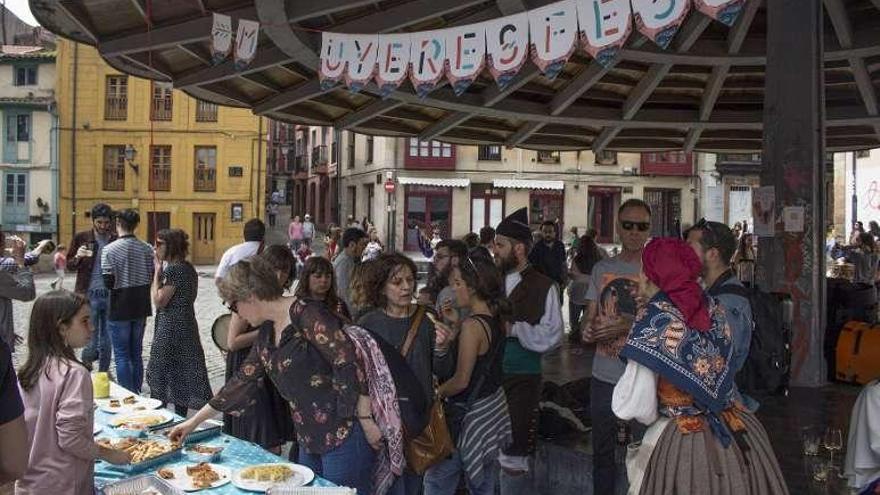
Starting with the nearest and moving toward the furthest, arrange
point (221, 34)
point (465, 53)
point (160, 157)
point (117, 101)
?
point (465, 53), point (221, 34), point (117, 101), point (160, 157)

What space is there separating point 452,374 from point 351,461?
35.6 inches

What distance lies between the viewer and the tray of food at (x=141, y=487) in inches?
128

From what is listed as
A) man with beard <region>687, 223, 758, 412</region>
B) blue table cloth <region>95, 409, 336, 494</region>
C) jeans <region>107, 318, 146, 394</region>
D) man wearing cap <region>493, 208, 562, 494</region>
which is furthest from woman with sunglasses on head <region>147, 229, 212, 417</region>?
man with beard <region>687, 223, 758, 412</region>

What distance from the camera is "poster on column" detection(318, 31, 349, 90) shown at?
6203mm

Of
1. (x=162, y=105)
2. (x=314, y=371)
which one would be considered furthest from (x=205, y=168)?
(x=314, y=371)

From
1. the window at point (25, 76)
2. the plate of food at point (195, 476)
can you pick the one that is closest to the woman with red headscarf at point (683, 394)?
the plate of food at point (195, 476)

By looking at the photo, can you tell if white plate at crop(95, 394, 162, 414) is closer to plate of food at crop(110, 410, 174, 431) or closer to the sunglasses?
plate of food at crop(110, 410, 174, 431)

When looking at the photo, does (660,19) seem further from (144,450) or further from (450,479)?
(144,450)

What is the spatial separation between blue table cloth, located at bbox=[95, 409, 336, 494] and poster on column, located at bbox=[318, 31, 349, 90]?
322 cm

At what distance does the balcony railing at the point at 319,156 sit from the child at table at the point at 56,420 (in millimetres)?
46606

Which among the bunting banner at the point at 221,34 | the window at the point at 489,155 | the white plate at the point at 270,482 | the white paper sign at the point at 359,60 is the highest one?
the window at the point at 489,155

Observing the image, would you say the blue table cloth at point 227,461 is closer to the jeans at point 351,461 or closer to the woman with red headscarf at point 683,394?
the jeans at point 351,461

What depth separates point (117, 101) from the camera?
34.3 meters

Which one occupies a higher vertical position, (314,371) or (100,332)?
(314,371)
